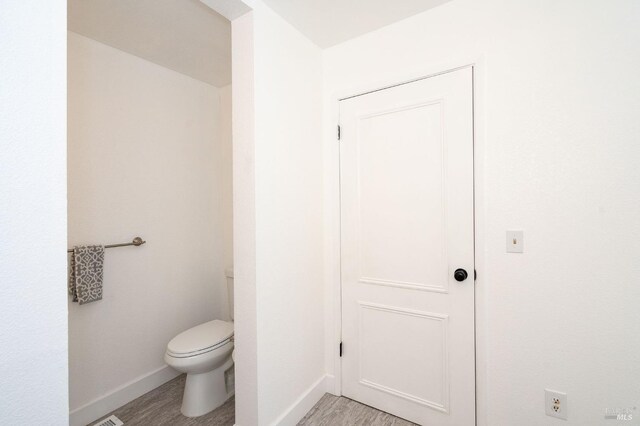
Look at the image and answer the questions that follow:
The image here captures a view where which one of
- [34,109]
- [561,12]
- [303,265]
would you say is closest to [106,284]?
[303,265]

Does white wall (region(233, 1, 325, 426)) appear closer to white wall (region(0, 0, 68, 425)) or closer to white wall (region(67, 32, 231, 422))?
white wall (region(0, 0, 68, 425))

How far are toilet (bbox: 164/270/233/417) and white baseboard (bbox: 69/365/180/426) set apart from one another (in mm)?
410

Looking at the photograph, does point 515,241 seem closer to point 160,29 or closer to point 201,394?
point 201,394

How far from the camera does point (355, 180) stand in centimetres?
189

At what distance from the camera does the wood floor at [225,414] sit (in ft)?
5.57

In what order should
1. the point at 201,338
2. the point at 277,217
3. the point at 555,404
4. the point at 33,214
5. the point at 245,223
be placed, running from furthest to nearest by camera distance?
the point at 201,338 < the point at 277,217 < the point at 245,223 < the point at 555,404 < the point at 33,214

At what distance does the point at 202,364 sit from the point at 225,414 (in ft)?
1.23

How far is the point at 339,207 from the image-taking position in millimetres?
1964

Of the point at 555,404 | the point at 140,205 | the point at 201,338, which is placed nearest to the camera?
the point at 555,404

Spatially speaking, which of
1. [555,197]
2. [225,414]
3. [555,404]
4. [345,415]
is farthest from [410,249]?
[225,414]

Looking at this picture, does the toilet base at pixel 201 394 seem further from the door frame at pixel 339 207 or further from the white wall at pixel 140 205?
the door frame at pixel 339 207

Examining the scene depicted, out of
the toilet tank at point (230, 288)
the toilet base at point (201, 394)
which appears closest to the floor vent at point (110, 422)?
the toilet base at point (201, 394)

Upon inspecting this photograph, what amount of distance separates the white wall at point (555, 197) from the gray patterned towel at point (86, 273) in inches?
90.9

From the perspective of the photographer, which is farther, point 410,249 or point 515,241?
point 410,249
